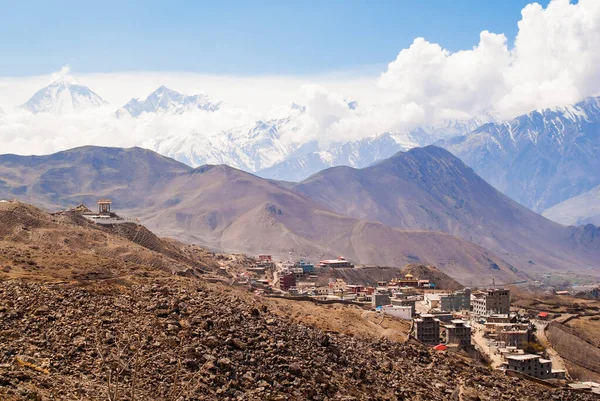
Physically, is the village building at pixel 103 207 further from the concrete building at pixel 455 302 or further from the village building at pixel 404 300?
the concrete building at pixel 455 302

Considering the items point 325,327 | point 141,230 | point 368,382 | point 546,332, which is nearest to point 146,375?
point 368,382

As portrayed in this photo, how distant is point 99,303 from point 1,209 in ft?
143

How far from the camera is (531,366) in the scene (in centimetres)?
6600

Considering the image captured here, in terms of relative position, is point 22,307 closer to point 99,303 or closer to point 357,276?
point 99,303

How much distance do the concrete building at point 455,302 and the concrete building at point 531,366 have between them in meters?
32.2

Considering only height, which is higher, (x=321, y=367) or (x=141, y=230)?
(x=141, y=230)

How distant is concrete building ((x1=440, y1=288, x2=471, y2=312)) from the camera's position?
99.9m

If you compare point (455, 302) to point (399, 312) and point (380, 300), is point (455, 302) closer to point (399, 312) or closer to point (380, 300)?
point (380, 300)

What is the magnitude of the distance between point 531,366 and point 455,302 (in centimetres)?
3526

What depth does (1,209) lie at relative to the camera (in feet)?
257

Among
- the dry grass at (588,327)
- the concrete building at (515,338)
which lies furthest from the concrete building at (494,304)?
the concrete building at (515,338)

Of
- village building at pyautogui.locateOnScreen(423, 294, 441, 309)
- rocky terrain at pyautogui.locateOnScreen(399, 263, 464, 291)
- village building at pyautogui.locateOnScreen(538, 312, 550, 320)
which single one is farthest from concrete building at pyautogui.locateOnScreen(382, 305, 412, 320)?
rocky terrain at pyautogui.locateOnScreen(399, 263, 464, 291)

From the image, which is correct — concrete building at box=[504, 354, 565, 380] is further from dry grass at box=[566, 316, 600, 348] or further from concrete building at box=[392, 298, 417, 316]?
dry grass at box=[566, 316, 600, 348]

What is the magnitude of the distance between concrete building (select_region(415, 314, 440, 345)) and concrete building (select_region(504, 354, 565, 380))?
23.9 feet
